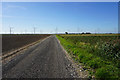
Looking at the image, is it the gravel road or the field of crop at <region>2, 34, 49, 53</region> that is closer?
the gravel road

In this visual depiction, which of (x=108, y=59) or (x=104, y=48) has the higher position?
(x=104, y=48)

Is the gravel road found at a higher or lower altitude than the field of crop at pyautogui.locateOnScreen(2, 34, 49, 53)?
lower

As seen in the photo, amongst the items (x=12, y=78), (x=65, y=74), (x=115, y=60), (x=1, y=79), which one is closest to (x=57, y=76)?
(x=65, y=74)

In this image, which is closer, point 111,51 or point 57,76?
point 57,76

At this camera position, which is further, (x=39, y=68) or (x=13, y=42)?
(x=13, y=42)

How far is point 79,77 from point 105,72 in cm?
148

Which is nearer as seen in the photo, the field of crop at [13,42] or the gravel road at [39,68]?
the gravel road at [39,68]

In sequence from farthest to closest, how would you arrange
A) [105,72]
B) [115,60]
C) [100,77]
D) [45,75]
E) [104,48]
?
[104,48] → [115,60] → [45,75] → [105,72] → [100,77]

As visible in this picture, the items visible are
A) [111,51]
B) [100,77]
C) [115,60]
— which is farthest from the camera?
[111,51]

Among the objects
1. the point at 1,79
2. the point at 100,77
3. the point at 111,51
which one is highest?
the point at 111,51

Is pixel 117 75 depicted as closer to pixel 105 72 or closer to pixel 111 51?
pixel 105 72

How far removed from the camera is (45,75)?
5.89 m

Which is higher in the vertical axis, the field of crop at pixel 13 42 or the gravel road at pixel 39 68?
the field of crop at pixel 13 42

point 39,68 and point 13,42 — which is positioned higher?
point 13,42
